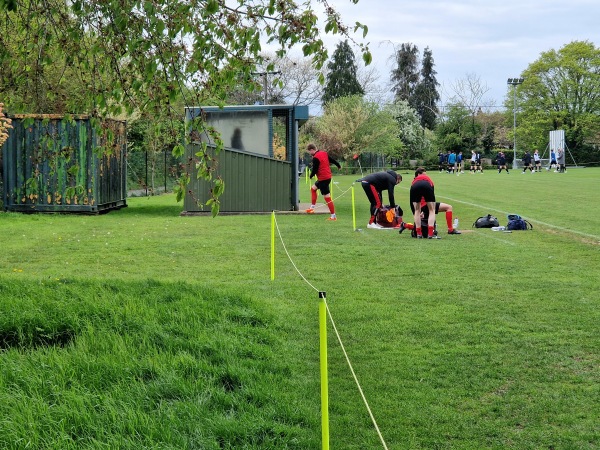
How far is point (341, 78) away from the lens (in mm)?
87500

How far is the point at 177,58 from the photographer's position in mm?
6094

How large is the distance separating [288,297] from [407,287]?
160cm

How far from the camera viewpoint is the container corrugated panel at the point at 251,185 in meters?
21.0

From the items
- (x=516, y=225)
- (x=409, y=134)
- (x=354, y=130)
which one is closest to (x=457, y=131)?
(x=409, y=134)

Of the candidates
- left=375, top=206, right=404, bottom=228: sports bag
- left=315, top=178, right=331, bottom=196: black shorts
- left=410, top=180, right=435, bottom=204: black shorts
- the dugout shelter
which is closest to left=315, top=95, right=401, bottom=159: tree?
the dugout shelter

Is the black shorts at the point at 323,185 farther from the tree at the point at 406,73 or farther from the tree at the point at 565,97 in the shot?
the tree at the point at 406,73

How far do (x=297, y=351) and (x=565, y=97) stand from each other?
7717 centimetres

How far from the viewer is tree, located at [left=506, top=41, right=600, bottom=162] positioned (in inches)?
2930

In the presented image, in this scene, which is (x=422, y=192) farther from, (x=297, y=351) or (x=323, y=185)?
(x=297, y=351)

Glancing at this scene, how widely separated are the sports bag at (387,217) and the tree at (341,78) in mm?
70486

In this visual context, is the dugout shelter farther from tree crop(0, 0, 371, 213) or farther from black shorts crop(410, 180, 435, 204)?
tree crop(0, 0, 371, 213)

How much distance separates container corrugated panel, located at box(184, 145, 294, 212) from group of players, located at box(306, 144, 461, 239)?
1001mm

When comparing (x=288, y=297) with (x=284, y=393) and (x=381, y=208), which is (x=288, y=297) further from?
(x=381, y=208)

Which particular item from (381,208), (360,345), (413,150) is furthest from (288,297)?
(413,150)
